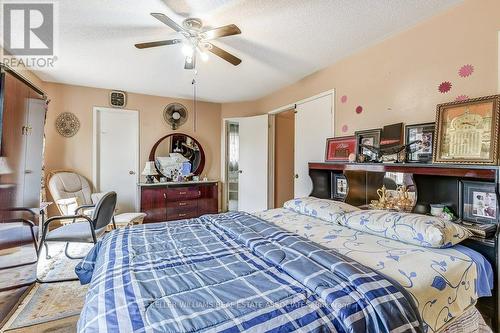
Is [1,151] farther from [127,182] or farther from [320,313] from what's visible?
[127,182]

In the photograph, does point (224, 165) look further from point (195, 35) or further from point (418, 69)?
point (418, 69)

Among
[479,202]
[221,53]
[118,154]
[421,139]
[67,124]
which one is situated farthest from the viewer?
[118,154]

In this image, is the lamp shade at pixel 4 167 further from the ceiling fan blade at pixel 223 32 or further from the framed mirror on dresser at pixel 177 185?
the framed mirror on dresser at pixel 177 185

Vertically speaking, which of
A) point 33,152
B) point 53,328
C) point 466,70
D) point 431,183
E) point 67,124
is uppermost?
point 466,70

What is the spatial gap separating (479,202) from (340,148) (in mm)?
1392

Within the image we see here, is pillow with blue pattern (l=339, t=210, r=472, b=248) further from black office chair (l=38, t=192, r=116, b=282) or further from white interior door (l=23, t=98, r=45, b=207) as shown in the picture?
white interior door (l=23, t=98, r=45, b=207)

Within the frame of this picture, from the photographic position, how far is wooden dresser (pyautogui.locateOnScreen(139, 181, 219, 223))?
157 inches

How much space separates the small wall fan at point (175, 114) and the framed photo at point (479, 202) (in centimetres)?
419

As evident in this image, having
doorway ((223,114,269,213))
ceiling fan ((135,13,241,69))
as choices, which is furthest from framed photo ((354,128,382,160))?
doorway ((223,114,269,213))

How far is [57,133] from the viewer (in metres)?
3.79

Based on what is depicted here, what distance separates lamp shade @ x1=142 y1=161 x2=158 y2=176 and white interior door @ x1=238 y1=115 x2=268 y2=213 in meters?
1.57

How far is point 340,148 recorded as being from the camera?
9.43 feet

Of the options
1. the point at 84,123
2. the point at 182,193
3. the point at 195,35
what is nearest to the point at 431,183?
the point at 195,35

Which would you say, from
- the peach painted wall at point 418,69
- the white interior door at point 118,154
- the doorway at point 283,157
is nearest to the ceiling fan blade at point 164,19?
the peach painted wall at point 418,69
